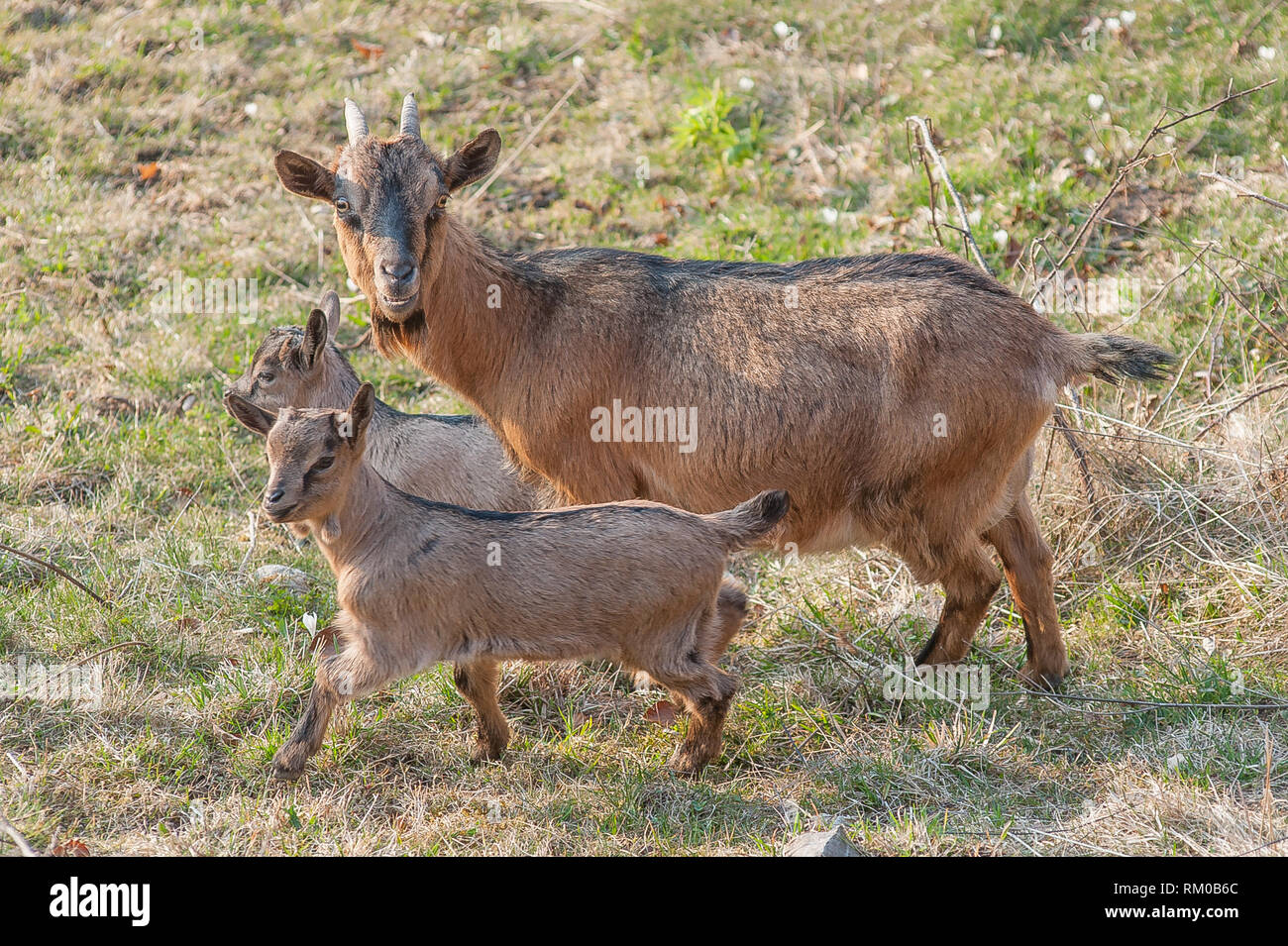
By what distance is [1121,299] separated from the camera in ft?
25.2

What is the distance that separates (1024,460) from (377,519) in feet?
8.67

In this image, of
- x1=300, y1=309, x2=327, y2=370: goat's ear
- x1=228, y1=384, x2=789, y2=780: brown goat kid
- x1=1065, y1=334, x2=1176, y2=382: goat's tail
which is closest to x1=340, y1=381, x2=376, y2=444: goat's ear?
x1=228, y1=384, x2=789, y2=780: brown goat kid

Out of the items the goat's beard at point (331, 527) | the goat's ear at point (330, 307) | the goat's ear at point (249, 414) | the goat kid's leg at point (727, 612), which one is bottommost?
the goat kid's leg at point (727, 612)

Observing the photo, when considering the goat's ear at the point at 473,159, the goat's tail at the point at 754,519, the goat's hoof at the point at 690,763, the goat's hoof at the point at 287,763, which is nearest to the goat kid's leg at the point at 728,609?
the goat's tail at the point at 754,519

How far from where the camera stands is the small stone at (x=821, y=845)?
14.0ft

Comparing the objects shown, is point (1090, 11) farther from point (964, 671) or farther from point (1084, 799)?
point (1084, 799)

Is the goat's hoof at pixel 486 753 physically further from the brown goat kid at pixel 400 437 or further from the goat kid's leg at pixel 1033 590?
the goat kid's leg at pixel 1033 590

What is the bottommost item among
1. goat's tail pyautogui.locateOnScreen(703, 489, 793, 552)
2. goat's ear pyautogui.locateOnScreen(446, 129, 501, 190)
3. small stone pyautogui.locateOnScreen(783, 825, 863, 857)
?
small stone pyautogui.locateOnScreen(783, 825, 863, 857)

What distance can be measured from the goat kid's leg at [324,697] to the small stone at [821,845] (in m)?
1.53

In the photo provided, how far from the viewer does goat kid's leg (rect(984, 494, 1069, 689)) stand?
18.6ft

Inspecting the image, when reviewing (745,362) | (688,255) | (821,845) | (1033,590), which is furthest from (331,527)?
(688,255)

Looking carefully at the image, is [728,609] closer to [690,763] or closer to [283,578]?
[690,763]

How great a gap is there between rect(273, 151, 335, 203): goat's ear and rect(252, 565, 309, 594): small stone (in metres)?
1.81

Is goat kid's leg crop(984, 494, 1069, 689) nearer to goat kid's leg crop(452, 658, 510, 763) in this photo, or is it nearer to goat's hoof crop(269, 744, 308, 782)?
goat kid's leg crop(452, 658, 510, 763)
